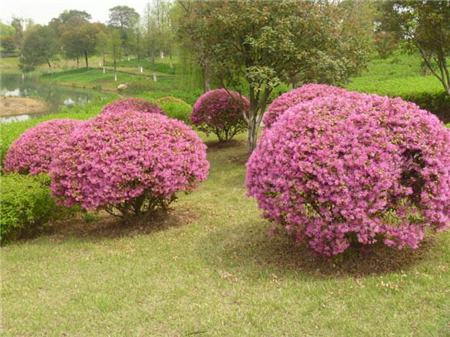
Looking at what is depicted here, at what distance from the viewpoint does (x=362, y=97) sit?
6.88 meters

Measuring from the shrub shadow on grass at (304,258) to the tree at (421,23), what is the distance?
11.2 m

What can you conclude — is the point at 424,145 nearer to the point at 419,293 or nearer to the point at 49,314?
the point at 419,293

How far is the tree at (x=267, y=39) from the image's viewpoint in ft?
42.1

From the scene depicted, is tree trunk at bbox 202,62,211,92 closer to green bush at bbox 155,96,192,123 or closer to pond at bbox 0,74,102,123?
green bush at bbox 155,96,192,123

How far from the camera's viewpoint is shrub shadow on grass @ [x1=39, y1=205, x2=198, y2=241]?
8914 millimetres

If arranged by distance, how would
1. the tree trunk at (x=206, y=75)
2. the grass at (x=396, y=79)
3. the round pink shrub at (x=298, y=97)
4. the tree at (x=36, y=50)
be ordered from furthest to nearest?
the tree at (x=36, y=50)
the grass at (x=396, y=79)
the tree trunk at (x=206, y=75)
the round pink shrub at (x=298, y=97)

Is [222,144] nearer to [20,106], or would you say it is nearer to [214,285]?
[214,285]

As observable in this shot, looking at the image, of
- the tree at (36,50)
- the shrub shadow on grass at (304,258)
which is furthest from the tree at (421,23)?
the tree at (36,50)

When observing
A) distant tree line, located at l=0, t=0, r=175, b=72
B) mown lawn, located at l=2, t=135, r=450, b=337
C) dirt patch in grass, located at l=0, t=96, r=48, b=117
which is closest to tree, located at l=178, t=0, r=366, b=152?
mown lawn, located at l=2, t=135, r=450, b=337

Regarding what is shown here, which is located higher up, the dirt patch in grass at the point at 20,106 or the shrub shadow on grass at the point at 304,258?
the shrub shadow on grass at the point at 304,258

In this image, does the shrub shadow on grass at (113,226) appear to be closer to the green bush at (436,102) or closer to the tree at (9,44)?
the green bush at (436,102)

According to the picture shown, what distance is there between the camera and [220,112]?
17422mm

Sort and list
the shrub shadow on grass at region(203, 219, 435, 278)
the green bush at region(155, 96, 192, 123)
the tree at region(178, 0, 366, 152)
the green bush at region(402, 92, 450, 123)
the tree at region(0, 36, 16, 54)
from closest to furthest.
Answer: the shrub shadow on grass at region(203, 219, 435, 278) → the tree at region(178, 0, 366, 152) → the green bush at region(402, 92, 450, 123) → the green bush at region(155, 96, 192, 123) → the tree at region(0, 36, 16, 54)

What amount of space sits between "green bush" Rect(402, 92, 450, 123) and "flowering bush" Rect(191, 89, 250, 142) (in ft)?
25.4
